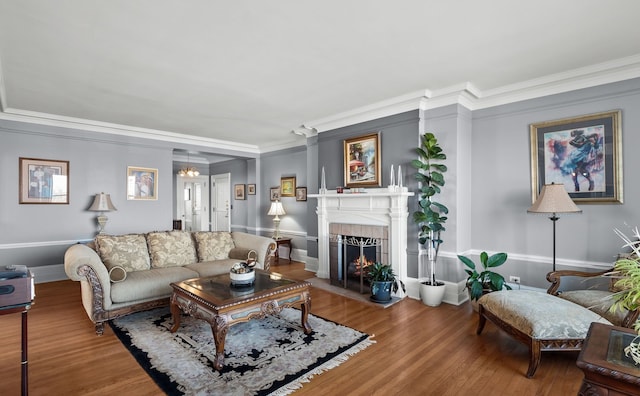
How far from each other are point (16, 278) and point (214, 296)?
1294 mm

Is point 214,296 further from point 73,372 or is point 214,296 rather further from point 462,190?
point 462,190

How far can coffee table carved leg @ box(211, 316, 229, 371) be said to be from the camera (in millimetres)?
2414

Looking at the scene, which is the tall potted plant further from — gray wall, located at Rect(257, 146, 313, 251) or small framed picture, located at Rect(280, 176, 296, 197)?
small framed picture, located at Rect(280, 176, 296, 197)

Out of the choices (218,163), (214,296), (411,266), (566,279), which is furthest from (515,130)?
(218,163)

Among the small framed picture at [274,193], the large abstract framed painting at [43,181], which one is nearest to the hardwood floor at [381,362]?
the large abstract framed painting at [43,181]

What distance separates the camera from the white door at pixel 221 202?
8680 mm

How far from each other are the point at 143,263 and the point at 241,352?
79.0 inches

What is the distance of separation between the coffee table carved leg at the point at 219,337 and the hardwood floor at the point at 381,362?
441mm

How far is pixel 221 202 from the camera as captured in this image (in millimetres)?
8945

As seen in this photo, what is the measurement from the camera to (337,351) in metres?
2.70

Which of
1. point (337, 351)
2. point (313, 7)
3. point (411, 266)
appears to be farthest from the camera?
point (411, 266)

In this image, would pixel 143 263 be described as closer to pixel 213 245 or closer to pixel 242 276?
pixel 213 245

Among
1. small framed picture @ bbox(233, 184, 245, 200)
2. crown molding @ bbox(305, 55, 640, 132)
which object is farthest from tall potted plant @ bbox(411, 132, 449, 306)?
small framed picture @ bbox(233, 184, 245, 200)

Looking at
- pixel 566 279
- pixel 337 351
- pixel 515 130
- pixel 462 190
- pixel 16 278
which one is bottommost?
pixel 337 351
